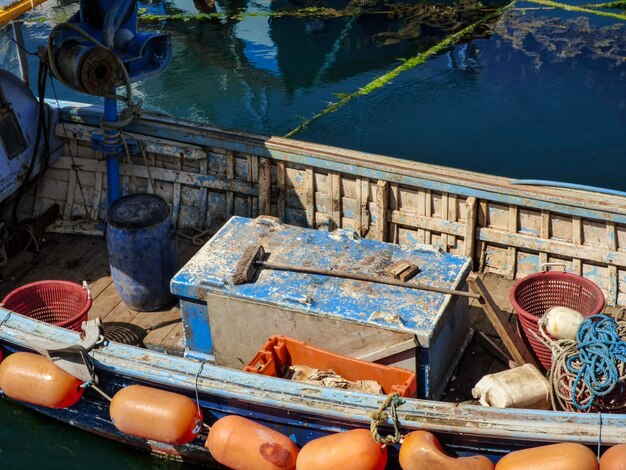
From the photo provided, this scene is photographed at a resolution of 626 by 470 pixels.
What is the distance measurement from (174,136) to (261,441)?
3.63m

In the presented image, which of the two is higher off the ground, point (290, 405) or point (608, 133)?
point (290, 405)

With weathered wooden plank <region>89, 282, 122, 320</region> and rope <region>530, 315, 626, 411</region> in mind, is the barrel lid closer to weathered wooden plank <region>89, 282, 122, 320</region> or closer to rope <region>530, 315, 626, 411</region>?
weathered wooden plank <region>89, 282, 122, 320</region>

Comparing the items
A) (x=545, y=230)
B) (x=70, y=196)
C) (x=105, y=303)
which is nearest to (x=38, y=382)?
(x=105, y=303)

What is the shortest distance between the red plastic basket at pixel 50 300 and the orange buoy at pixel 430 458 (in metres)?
3.09

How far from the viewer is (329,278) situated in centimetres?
583

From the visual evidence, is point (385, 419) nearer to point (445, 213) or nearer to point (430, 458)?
point (430, 458)

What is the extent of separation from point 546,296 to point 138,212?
344 cm

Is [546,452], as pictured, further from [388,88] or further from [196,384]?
[388,88]

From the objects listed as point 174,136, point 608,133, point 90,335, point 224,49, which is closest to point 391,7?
point 224,49

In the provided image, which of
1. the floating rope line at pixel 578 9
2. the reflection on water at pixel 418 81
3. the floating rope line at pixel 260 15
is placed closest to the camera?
the reflection on water at pixel 418 81

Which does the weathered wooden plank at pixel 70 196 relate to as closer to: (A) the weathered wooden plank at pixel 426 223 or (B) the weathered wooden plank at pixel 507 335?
(A) the weathered wooden plank at pixel 426 223

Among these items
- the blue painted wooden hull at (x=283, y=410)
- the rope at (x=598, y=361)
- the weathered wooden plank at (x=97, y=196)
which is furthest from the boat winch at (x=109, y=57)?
the rope at (x=598, y=361)

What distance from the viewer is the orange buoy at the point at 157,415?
5.26 metres

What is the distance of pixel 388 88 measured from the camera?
45.1ft
